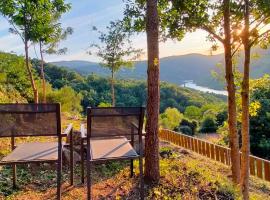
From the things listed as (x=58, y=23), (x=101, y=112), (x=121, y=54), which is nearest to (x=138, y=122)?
(x=101, y=112)

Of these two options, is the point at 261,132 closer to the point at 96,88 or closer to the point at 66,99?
the point at 66,99

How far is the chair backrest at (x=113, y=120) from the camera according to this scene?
2.94 meters

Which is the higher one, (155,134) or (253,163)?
(155,134)

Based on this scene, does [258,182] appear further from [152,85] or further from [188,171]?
[152,85]

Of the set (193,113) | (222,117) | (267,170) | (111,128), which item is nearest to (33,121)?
(111,128)

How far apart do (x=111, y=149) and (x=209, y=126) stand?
78.2 feet

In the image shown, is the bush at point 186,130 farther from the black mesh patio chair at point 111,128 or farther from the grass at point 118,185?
the black mesh patio chair at point 111,128

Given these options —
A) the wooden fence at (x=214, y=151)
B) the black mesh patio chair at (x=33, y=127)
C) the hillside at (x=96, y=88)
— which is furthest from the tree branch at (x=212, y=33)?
the hillside at (x=96, y=88)

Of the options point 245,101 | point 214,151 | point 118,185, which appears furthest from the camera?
point 214,151

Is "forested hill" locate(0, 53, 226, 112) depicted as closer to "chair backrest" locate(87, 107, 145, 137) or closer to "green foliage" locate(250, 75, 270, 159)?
"chair backrest" locate(87, 107, 145, 137)

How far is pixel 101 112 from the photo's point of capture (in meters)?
2.96

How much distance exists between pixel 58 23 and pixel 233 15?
6.56 metres

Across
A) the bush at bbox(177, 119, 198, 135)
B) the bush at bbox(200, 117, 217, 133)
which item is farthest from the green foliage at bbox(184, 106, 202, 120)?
the bush at bbox(177, 119, 198, 135)

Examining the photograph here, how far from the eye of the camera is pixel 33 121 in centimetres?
294
